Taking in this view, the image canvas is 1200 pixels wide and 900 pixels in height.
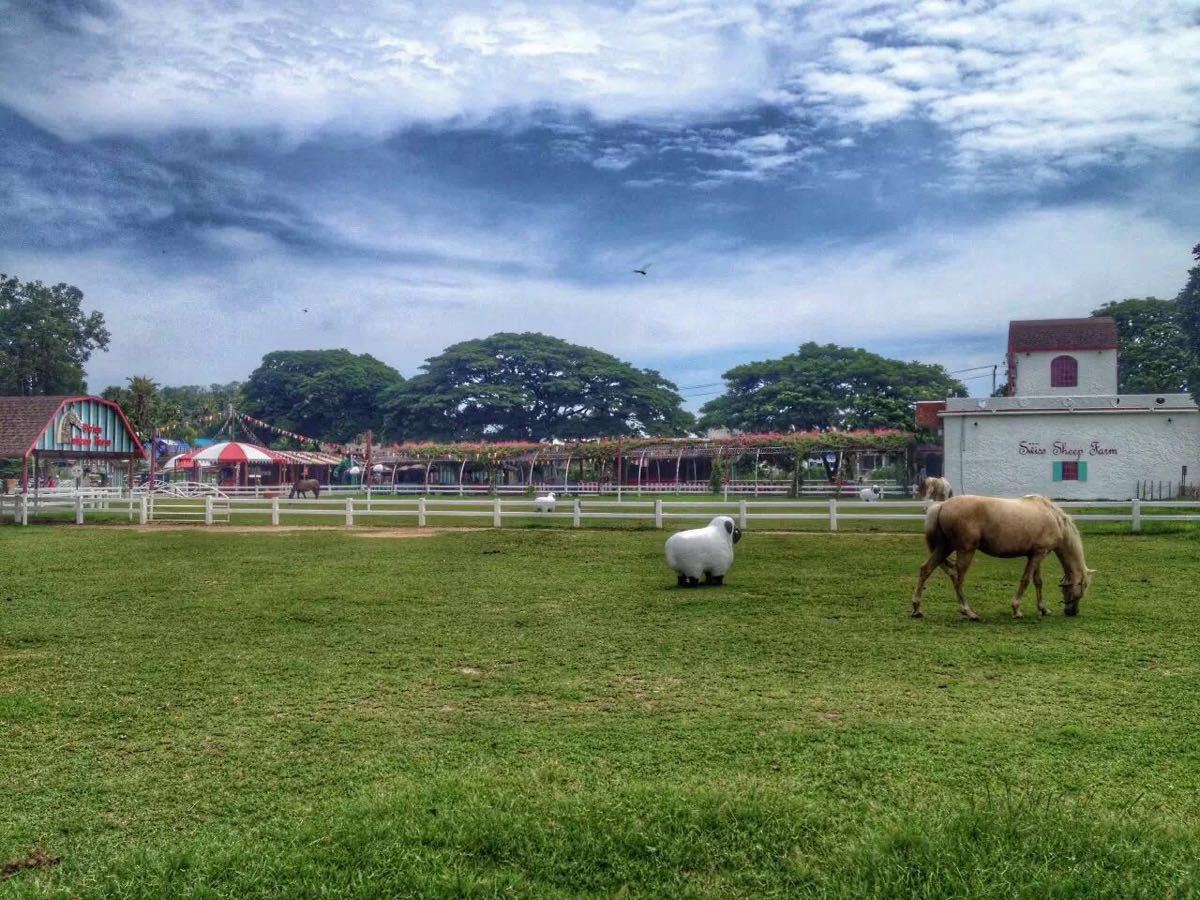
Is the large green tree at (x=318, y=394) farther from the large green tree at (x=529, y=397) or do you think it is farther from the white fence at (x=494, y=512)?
the white fence at (x=494, y=512)

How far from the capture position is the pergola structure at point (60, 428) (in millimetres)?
24438

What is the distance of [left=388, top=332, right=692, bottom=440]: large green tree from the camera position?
6669 cm

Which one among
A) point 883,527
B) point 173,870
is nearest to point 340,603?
point 173,870

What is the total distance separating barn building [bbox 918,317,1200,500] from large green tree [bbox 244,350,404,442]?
5192 centimetres

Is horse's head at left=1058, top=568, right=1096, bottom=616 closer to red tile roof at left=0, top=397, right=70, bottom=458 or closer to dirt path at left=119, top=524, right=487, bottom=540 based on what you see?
dirt path at left=119, top=524, right=487, bottom=540

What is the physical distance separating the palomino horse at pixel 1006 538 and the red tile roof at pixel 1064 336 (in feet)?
111

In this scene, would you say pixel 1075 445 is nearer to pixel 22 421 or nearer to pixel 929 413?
pixel 929 413

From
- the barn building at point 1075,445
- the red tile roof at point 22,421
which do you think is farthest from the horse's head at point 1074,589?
the red tile roof at point 22,421

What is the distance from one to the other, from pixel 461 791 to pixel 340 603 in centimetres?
577

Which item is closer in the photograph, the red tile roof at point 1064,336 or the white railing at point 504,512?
the white railing at point 504,512

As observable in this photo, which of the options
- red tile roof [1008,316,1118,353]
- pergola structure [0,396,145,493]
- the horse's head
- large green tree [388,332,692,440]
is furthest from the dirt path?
large green tree [388,332,692,440]

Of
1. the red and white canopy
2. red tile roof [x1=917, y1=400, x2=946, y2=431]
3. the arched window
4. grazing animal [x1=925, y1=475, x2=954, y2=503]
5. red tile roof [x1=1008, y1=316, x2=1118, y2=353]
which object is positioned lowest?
grazing animal [x1=925, y1=475, x2=954, y2=503]

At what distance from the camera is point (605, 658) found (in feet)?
21.4

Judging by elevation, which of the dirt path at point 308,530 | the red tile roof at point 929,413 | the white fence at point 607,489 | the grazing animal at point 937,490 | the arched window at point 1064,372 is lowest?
the dirt path at point 308,530
